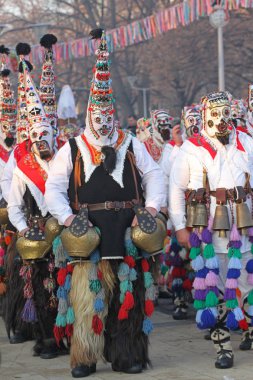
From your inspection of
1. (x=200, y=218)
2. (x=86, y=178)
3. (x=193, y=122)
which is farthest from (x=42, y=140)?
(x=193, y=122)

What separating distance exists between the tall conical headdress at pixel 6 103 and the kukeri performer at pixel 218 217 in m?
3.51

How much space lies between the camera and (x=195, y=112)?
9953mm

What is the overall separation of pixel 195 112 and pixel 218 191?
9.39ft

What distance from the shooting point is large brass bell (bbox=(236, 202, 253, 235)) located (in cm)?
712

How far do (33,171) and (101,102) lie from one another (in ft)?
3.46

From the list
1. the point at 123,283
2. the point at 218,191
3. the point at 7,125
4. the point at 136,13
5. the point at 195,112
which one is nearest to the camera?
the point at 123,283

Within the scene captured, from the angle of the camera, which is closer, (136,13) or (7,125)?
(7,125)

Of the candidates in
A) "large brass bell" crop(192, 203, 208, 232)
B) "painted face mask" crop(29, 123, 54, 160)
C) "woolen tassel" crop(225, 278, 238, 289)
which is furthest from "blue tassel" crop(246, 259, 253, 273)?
"painted face mask" crop(29, 123, 54, 160)

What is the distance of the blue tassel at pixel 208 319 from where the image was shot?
7.05 m

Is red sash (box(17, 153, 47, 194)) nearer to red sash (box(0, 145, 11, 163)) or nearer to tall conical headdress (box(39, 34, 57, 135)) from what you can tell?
tall conical headdress (box(39, 34, 57, 135))

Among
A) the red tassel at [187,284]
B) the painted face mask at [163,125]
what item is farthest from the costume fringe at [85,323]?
the painted face mask at [163,125]

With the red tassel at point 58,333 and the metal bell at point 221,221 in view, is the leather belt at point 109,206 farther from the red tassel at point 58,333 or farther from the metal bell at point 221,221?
the red tassel at point 58,333

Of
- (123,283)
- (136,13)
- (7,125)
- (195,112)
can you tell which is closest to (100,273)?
(123,283)

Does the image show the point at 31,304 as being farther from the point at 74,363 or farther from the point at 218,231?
the point at 218,231
